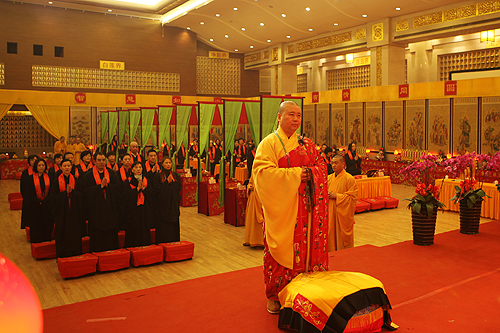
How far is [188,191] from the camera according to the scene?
32.4 ft

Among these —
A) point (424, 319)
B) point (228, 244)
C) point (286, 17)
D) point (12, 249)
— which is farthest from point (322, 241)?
point (286, 17)

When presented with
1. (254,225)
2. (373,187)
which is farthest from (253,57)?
(254,225)

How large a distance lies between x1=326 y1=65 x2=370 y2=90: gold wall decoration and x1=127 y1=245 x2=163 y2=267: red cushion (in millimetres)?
15475

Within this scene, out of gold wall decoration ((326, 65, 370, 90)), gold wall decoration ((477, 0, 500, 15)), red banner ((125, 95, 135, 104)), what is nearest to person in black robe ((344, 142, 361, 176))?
gold wall decoration ((477, 0, 500, 15))

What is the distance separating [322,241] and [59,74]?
1824cm

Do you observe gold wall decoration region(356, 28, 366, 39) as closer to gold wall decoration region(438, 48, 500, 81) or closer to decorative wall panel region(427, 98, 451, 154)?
gold wall decoration region(438, 48, 500, 81)

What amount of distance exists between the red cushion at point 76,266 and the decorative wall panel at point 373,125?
1178 cm

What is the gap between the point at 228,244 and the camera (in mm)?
6660

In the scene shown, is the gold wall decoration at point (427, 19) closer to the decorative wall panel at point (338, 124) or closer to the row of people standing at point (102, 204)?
the decorative wall panel at point (338, 124)

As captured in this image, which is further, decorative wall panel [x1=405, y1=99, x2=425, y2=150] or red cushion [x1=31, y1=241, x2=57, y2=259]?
decorative wall panel [x1=405, y1=99, x2=425, y2=150]

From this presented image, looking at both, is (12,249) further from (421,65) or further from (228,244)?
(421,65)

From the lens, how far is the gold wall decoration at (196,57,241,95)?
2206 centimetres

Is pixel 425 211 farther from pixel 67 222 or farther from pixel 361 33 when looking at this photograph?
pixel 361 33

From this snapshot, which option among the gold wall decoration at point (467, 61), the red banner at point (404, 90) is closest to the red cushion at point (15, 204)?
the red banner at point (404, 90)
